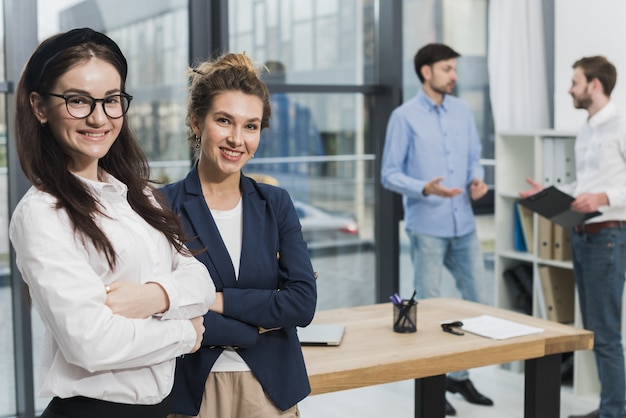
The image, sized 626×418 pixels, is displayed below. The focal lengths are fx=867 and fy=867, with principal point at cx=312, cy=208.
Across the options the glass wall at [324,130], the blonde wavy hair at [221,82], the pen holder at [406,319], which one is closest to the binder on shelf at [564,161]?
the glass wall at [324,130]

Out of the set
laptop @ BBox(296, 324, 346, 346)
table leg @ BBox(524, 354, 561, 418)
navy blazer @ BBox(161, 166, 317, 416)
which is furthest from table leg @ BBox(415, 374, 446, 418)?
navy blazer @ BBox(161, 166, 317, 416)

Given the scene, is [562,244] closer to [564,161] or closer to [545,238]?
[545,238]

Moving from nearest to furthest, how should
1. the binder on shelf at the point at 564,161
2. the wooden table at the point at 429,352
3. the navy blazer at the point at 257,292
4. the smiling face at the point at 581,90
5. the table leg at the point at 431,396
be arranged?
the navy blazer at the point at 257,292, the wooden table at the point at 429,352, the table leg at the point at 431,396, the smiling face at the point at 581,90, the binder on shelf at the point at 564,161

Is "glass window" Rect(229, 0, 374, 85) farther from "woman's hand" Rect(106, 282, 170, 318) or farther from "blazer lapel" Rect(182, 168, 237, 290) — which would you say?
"woman's hand" Rect(106, 282, 170, 318)

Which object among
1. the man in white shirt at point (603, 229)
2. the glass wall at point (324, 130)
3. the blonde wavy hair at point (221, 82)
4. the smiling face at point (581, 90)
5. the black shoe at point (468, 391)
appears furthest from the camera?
the glass wall at point (324, 130)

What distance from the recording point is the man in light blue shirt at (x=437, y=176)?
4.69 metres

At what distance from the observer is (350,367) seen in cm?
244

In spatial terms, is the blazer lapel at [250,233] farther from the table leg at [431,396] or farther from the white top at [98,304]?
the table leg at [431,396]

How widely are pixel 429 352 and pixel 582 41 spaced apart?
2.93m

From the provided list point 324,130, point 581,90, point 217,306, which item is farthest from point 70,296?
point 324,130

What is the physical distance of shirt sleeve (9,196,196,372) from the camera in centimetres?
151

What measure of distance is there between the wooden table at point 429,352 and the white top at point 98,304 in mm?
769

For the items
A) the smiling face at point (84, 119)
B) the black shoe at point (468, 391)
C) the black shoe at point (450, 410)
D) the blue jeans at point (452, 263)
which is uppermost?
the smiling face at point (84, 119)

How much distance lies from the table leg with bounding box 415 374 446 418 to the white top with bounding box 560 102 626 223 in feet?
4.53
